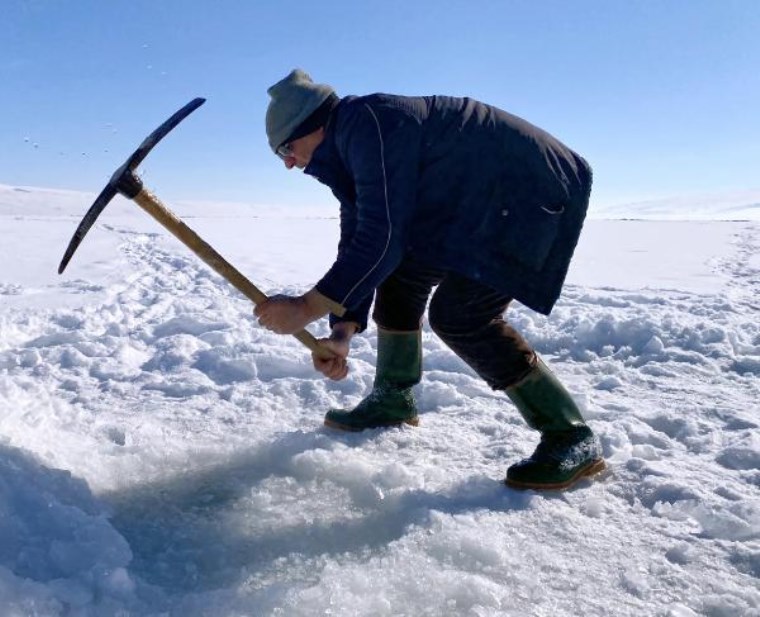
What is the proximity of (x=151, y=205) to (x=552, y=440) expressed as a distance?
1.46m

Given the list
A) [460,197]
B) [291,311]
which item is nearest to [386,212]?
[460,197]

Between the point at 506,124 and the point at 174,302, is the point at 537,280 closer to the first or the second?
the point at 506,124

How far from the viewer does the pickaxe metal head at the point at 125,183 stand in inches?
77.6

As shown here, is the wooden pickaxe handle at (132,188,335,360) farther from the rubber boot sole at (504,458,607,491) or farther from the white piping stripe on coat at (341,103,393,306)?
the rubber boot sole at (504,458,607,491)

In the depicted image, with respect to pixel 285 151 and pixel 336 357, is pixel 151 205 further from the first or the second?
pixel 336 357

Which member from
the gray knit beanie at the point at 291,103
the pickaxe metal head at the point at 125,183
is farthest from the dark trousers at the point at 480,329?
the pickaxe metal head at the point at 125,183

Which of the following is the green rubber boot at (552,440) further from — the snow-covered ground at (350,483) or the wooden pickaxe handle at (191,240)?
the wooden pickaxe handle at (191,240)

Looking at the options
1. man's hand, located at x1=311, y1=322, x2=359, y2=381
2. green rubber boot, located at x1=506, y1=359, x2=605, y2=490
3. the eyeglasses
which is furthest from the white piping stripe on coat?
green rubber boot, located at x1=506, y1=359, x2=605, y2=490

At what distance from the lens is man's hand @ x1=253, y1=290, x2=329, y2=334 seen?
1.86 metres

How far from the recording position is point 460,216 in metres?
1.95

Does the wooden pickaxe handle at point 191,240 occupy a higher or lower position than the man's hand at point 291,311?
higher

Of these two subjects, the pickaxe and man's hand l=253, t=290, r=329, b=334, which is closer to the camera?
man's hand l=253, t=290, r=329, b=334

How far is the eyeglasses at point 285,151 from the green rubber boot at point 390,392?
84 centimetres

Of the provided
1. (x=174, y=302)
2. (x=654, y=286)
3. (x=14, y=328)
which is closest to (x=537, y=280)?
(x=14, y=328)
